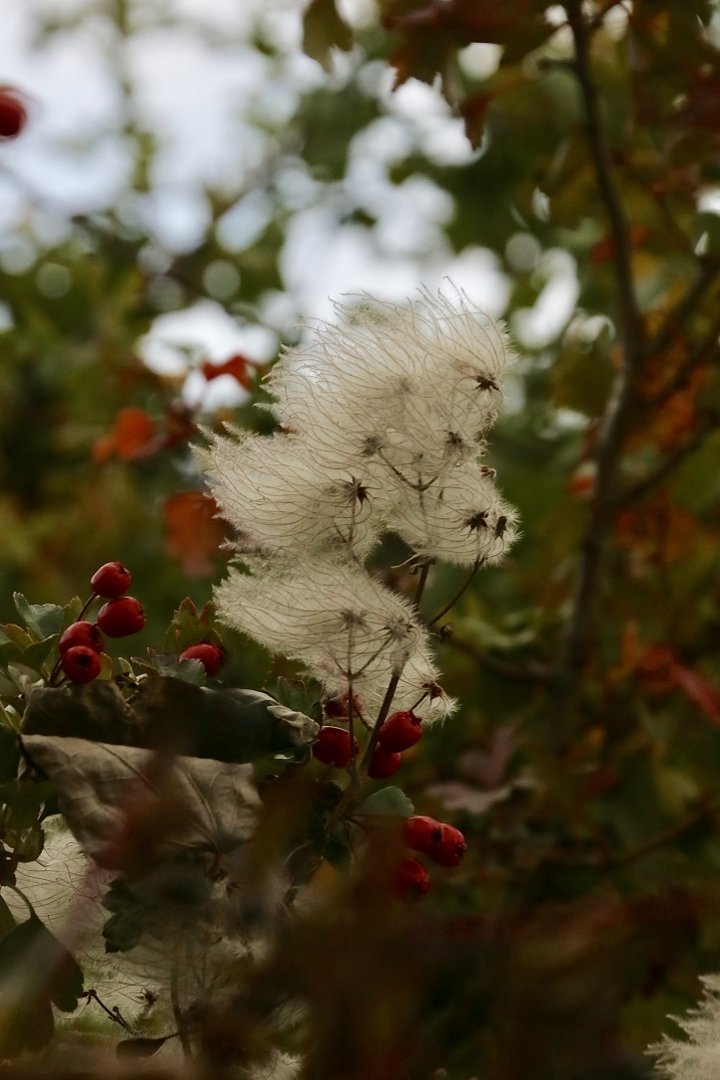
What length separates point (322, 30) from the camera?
1568 millimetres

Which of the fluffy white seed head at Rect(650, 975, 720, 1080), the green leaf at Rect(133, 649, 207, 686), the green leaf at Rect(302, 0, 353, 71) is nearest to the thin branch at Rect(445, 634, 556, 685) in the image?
the green leaf at Rect(302, 0, 353, 71)

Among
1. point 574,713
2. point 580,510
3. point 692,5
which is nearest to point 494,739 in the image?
point 574,713

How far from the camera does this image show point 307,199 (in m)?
3.43

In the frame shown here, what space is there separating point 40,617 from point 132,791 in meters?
0.21

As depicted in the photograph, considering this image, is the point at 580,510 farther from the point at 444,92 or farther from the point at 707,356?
the point at 444,92

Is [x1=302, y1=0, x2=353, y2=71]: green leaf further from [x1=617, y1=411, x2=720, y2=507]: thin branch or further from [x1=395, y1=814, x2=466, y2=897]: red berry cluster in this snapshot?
[x1=395, y1=814, x2=466, y2=897]: red berry cluster

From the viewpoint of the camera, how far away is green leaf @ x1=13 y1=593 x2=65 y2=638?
0.91 meters

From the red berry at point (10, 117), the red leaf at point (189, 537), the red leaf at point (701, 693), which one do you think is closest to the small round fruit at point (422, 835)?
the red berry at point (10, 117)

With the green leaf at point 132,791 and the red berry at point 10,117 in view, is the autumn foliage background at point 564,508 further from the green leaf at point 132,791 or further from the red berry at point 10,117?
the red berry at point 10,117

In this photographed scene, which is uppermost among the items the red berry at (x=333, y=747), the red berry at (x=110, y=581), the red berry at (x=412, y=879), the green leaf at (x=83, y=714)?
the red berry at (x=110, y=581)

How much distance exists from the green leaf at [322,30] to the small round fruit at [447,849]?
1.01 meters

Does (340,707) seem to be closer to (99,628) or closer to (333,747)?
(333,747)

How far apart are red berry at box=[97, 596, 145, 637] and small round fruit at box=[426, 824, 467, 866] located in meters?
0.24

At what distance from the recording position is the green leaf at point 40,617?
0.91 metres
